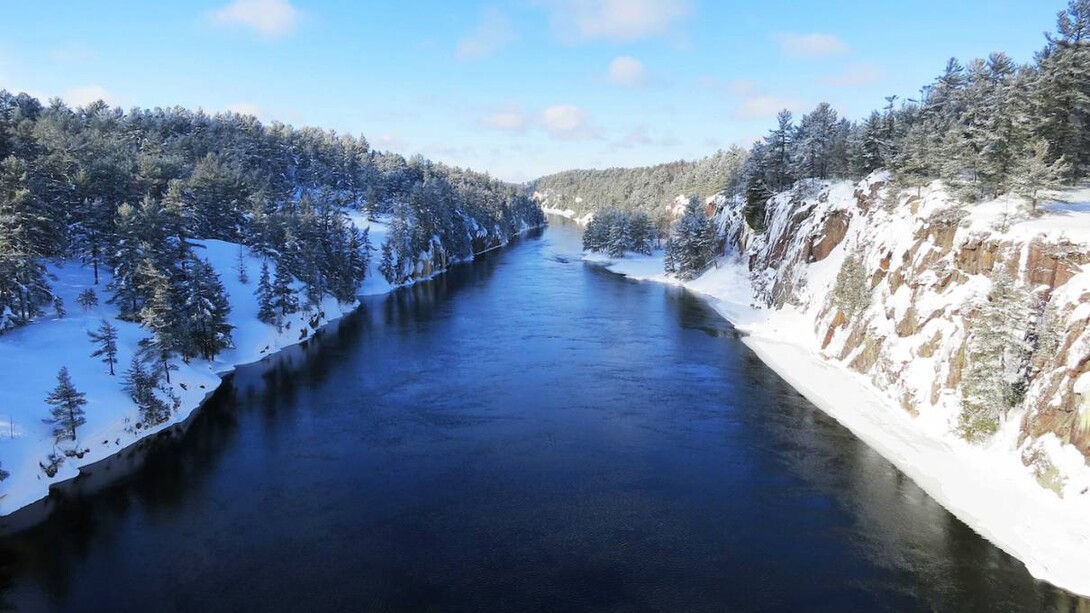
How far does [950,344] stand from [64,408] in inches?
2081

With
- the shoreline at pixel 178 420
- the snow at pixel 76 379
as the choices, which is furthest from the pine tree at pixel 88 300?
the shoreline at pixel 178 420

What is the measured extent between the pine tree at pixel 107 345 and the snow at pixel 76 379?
15.3 inches

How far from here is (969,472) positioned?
1190 inches

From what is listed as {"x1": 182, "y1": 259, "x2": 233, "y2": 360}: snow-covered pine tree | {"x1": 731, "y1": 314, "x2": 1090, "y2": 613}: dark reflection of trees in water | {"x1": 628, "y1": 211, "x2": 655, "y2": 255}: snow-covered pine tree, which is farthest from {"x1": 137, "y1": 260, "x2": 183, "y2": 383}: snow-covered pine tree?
{"x1": 628, "y1": 211, "x2": 655, "y2": 255}: snow-covered pine tree

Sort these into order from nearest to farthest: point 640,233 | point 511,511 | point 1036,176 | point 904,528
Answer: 1. point 904,528
2. point 511,511
3. point 1036,176
4. point 640,233

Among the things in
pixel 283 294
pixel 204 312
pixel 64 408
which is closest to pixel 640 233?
pixel 283 294

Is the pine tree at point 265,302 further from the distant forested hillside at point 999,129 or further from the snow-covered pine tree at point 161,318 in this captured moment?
the distant forested hillside at point 999,129

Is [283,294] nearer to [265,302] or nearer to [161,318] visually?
[265,302]

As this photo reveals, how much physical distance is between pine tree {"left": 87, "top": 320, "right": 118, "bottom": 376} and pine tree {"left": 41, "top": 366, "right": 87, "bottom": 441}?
18.6 feet

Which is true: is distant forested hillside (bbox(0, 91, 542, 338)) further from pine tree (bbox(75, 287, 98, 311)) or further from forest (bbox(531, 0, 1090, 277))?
forest (bbox(531, 0, 1090, 277))

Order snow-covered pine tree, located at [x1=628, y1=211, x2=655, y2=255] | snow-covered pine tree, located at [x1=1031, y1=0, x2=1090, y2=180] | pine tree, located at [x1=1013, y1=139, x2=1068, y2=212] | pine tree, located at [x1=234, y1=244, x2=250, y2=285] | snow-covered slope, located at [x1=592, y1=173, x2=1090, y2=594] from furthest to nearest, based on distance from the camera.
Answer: snow-covered pine tree, located at [x1=628, y1=211, x2=655, y2=255]
pine tree, located at [x1=234, y1=244, x2=250, y2=285]
snow-covered pine tree, located at [x1=1031, y1=0, x2=1090, y2=180]
pine tree, located at [x1=1013, y1=139, x2=1068, y2=212]
snow-covered slope, located at [x1=592, y1=173, x2=1090, y2=594]

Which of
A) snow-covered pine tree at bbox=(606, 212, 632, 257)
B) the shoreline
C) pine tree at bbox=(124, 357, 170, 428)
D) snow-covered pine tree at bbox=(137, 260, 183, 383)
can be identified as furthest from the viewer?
snow-covered pine tree at bbox=(606, 212, 632, 257)

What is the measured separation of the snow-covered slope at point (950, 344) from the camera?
26.3m

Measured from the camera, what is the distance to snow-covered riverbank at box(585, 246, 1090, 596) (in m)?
23.6
